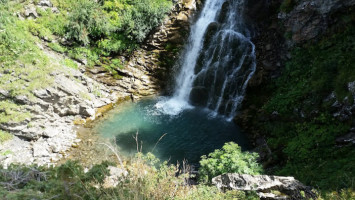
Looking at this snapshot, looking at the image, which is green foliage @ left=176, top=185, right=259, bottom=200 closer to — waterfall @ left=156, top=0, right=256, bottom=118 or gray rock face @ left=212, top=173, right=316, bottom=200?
gray rock face @ left=212, top=173, right=316, bottom=200

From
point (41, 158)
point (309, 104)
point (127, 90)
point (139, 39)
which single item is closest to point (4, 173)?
point (41, 158)

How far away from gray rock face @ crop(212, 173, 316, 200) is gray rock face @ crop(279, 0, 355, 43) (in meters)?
8.18

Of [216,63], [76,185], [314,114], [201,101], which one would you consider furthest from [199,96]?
[76,185]

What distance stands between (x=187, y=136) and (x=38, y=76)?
7732 mm

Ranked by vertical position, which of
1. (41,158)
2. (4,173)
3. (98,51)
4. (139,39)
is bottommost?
(41,158)

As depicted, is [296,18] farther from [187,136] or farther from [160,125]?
[160,125]

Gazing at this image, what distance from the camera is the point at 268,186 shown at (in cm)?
507

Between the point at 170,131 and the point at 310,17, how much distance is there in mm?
8391

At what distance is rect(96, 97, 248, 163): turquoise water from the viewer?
10898mm

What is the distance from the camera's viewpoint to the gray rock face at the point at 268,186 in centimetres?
478

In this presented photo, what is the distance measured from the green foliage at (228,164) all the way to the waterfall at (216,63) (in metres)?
5.98

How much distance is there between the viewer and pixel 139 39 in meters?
14.7

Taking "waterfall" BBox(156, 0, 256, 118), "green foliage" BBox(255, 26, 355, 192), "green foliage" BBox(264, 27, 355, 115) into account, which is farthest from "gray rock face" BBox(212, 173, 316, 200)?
"waterfall" BBox(156, 0, 256, 118)

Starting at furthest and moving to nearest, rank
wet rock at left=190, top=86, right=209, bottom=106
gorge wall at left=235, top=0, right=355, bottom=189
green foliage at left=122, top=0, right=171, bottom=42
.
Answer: green foliage at left=122, top=0, right=171, bottom=42
wet rock at left=190, top=86, right=209, bottom=106
gorge wall at left=235, top=0, right=355, bottom=189
